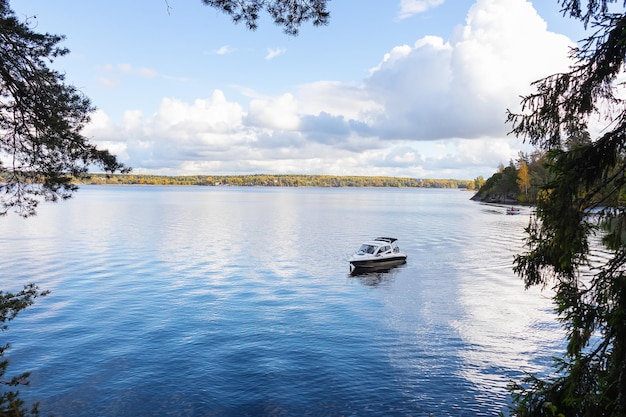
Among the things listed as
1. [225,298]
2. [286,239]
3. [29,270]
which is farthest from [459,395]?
[286,239]

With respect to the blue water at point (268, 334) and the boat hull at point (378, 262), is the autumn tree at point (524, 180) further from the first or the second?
the boat hull at point (378, 262)

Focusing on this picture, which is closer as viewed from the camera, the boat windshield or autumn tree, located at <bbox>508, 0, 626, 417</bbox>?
autumn tree, located at <bbox>508, 0, 626, 417</bbox>

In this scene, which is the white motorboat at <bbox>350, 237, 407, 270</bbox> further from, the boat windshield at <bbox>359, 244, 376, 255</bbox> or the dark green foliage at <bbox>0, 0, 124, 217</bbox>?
the dark green foliage at <bbox>0, 0, 124, 217</bbox>

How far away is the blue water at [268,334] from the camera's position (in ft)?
60.3

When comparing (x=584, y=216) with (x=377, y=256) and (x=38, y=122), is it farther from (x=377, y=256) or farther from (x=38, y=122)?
(x=377, y=256)

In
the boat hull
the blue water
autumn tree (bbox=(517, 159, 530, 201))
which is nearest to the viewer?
the blue water

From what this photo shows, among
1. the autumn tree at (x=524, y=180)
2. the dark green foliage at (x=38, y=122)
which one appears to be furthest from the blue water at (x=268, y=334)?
the autumn tree at (x=524, y=180)

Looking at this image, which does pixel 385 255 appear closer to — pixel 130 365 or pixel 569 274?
pixel 130 365

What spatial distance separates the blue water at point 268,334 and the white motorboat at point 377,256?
5.42ft

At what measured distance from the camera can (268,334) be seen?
85.8 feet

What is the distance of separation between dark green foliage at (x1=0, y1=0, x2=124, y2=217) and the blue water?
10032 millimetres

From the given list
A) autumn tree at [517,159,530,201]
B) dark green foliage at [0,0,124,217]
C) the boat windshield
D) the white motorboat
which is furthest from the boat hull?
autumn tree at [517,159,530,201]

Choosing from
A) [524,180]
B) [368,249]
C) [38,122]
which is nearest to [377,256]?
[368,249]

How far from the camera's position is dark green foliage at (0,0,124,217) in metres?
11.8
